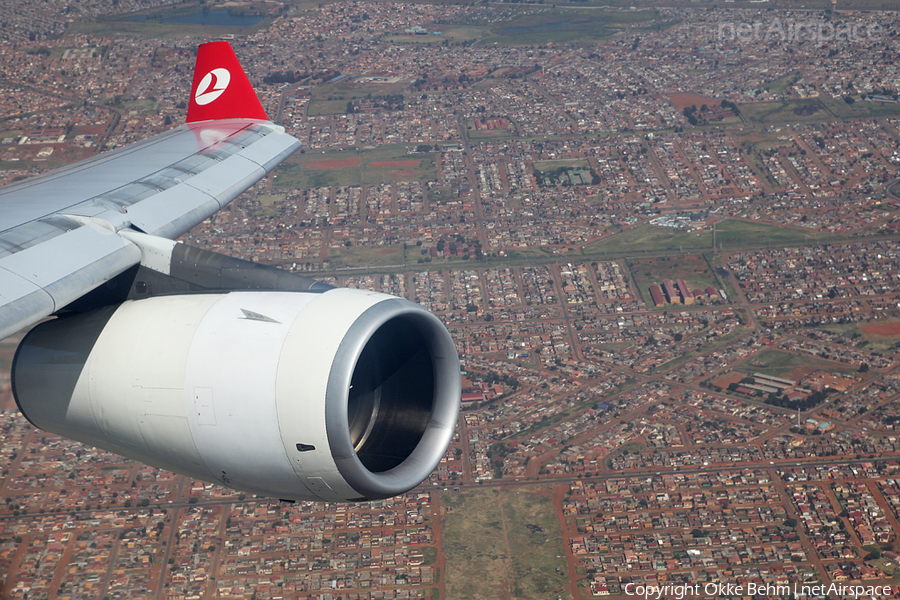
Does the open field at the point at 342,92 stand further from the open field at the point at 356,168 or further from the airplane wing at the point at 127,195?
the airplane wing at the point at 127,195

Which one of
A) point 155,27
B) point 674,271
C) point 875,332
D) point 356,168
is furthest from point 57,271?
point 155,27

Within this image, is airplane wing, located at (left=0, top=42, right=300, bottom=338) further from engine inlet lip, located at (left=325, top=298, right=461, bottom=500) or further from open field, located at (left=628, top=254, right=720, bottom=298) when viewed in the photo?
open field, located at (left=628, top=254, right=720, bottom=298)

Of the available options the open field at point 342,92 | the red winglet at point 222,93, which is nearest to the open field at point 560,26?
the open field at point 342,92

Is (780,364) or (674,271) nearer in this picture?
(780,364)

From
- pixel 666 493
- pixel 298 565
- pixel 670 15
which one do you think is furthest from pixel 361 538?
pixel 670 15

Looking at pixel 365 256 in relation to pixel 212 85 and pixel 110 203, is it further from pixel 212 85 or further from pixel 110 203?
pixel 110 203
